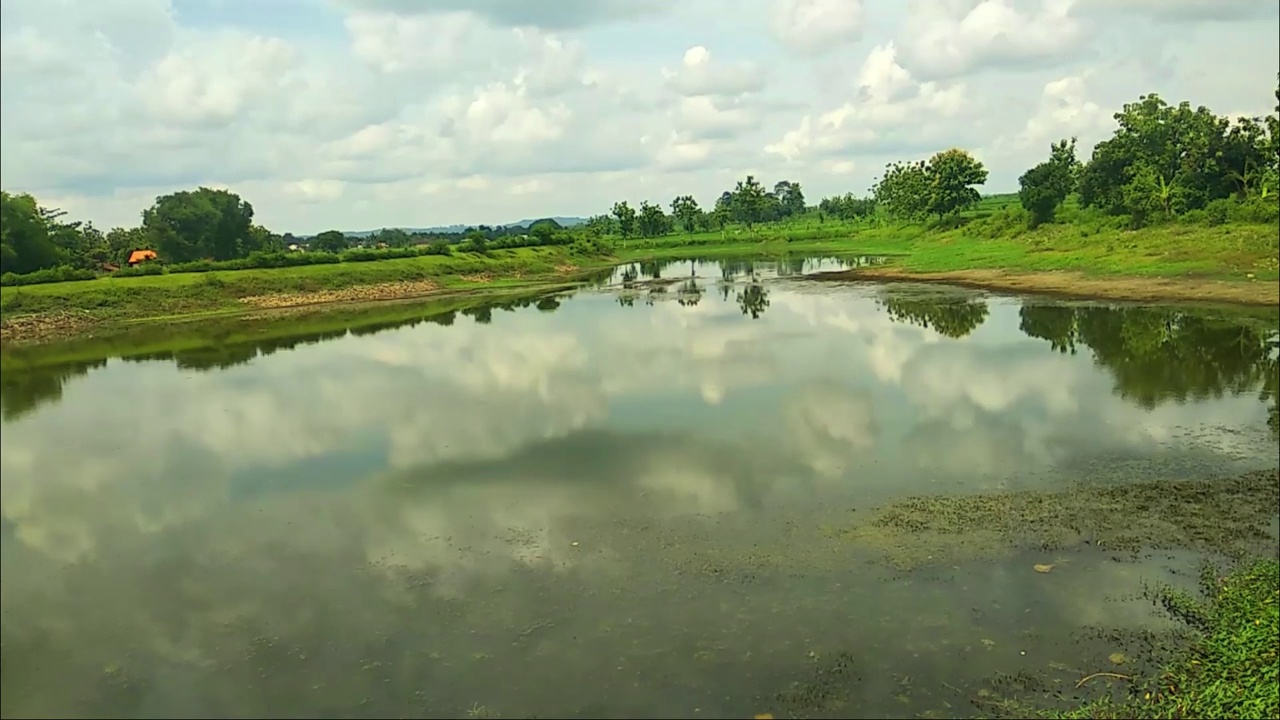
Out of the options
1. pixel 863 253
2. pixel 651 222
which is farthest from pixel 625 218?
pixel 863 253

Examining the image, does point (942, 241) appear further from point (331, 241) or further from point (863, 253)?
point (331, 241)

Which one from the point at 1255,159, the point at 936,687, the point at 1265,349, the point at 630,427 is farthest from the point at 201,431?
the point at 1255,159

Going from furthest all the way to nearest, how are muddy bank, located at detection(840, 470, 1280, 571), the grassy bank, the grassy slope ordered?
the grassy bank
the grassy slope
muddy bank, located at detection(840, 470, 1280, 571)

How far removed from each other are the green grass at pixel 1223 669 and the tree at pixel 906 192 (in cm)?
8826

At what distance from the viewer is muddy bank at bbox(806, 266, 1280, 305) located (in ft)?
98.2

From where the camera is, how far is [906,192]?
324ft

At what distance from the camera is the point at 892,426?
56.5ft

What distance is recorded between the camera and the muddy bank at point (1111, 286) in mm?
29922

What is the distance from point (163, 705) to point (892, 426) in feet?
46.0

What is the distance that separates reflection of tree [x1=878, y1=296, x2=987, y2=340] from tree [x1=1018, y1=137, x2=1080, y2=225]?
27011 millimetres

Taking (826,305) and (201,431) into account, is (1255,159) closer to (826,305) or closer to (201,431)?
(826,305)

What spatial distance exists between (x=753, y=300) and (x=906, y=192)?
2434 inches

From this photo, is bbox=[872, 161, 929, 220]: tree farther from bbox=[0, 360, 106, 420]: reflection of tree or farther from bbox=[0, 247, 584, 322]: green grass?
bbox=[0, 360, 106, 420]: reflection of tree

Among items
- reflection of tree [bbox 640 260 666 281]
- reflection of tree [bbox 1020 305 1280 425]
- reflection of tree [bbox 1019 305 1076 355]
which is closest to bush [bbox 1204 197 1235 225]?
reflection of tree [bbox 1019 305 1076 355]
